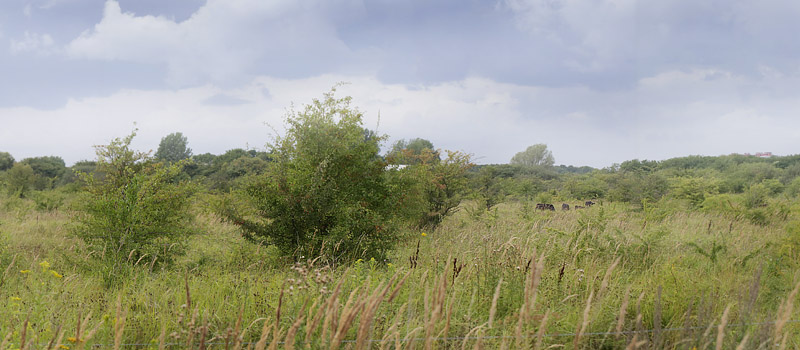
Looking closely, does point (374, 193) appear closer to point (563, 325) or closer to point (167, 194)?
point (167, 194)

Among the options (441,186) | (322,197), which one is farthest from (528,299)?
(441,186)

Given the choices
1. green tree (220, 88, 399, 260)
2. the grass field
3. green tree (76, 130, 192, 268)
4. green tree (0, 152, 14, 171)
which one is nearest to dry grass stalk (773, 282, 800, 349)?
the grass field

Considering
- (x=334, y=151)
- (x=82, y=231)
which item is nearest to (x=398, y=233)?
(x=334, y=151)

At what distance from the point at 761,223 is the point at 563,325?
35.6ft

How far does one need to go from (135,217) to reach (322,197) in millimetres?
2472

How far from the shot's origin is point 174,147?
55.4m

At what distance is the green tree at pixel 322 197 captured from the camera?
19.4 ft

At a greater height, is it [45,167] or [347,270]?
[45,167]

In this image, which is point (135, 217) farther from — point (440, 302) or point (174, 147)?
point (174, 147)

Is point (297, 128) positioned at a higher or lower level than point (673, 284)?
higher

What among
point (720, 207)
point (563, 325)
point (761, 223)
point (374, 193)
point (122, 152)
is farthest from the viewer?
point (720, 207)

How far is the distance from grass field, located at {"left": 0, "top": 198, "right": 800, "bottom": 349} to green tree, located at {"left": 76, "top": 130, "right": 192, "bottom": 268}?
0.33 meters

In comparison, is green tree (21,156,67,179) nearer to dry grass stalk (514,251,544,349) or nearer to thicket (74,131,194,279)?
thicket (74,131,194,279)

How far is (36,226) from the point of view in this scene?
10.4 metres
